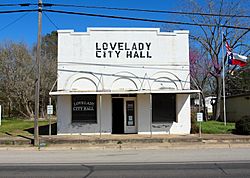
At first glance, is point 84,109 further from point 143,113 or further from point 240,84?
point 240,84

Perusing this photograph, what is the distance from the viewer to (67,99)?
23984 mm

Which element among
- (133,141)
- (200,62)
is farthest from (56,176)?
(200,62)

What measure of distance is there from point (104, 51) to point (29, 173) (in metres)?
14.2

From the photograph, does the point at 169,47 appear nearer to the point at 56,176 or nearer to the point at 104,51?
the point at 104,51

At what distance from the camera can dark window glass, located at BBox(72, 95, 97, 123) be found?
23984 mm

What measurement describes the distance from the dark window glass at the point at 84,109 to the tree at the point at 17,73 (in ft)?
65.9

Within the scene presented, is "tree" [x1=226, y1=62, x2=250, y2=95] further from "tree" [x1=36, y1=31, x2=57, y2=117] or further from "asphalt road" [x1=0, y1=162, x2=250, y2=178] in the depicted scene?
"asphalt road" [x1=0, y1=162, x2=250, y2=178]

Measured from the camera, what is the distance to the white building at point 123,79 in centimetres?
2398

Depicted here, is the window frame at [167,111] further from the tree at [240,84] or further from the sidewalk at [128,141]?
the tree at [240,84]

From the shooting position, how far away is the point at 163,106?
24.3 meters

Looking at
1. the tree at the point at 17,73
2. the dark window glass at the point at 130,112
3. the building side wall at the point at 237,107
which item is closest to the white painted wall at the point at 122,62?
the dark window glass at the point at 130,112

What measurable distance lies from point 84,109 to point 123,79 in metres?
3.09

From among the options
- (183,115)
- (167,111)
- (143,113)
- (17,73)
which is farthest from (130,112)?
(17,73)

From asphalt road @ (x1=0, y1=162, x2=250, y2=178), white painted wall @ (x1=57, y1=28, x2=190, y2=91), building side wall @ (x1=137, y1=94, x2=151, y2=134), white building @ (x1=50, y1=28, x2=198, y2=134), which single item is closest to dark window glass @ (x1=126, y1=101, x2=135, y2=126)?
white building @ (x1=50, y1=28, x2=198, y2=134)
